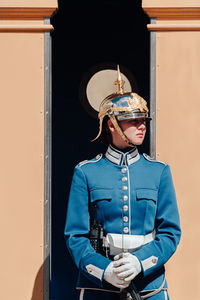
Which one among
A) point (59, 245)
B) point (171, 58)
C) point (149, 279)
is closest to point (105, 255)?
point (149, 279)

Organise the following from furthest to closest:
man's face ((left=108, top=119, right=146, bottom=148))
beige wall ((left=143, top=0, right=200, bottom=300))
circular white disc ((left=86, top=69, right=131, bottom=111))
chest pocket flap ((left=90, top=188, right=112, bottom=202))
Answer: circular white disc ((left=86, top=69, right=131, bottom=111)), beige wall ((left=143, top=0, right=200, bottom=300)), man's face ((left=108, top=119, right=146, bottom=148)), chest pocket flap ((left=90, top=188, right=112, bottom=202))

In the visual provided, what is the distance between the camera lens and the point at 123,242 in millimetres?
3180

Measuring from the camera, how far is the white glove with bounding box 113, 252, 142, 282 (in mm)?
3016

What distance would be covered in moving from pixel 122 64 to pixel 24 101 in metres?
1.53

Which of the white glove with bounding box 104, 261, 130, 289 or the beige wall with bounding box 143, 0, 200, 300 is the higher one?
the beige wall with bounding box 143, 0, 200, 300

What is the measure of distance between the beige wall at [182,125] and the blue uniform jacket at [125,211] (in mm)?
427

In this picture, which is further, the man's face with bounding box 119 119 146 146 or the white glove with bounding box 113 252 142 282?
the man's face with bounding box 119 119 146 146

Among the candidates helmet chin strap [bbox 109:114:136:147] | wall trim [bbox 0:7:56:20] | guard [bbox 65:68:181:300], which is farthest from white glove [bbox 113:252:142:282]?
wall trim [bbox 0:7:56:20]

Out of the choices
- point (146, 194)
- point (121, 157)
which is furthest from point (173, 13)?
point (146, 194)

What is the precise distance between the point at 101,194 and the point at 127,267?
42 cm

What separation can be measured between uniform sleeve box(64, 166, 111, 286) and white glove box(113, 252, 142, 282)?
74 mm

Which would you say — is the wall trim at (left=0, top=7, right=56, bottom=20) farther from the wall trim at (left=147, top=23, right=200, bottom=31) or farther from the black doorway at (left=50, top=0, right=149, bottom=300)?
the black doorway at (left=50, top=0, right=149, bottom=300)

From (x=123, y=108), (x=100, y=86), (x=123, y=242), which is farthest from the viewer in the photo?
(x=100, y=86)

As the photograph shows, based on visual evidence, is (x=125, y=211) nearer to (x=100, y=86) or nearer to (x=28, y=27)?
(x=28, y=27)
